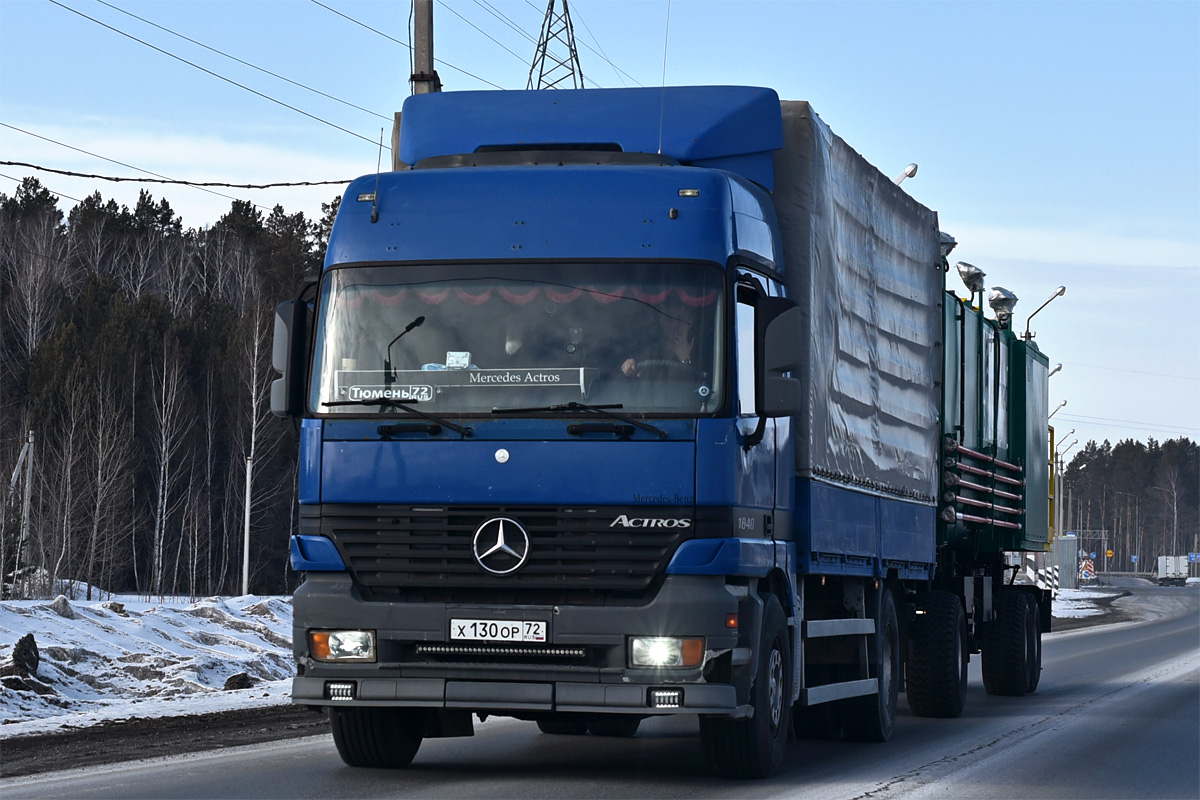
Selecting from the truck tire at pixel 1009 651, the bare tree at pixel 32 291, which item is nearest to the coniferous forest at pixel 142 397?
the bare tree at pixel 32 291

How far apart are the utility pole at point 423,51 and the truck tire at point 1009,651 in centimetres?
839

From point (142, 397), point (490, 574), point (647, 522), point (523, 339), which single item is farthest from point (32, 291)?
point (647, 522)

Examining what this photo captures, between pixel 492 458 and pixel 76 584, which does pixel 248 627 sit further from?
pixel 76 584

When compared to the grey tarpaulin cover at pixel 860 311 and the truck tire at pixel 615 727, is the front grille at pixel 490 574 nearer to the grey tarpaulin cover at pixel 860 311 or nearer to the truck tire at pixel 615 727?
the grey tarpaulin cover at pixel 860 311

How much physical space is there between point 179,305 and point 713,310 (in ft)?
234

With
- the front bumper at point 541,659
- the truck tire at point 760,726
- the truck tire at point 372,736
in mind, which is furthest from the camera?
the truck tire at point 372,736

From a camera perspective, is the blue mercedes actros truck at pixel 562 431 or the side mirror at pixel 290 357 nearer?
the blue mercedes actros truck at pixel 562 431

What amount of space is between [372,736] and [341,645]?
3.51ft

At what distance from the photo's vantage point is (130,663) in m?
17.3

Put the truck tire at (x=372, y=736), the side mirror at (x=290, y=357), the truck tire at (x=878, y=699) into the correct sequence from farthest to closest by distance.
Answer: the truck tire at (x=878, y=699) < the truck tire at (x=372, y=736) < the side mirror at (x=290, y=357)

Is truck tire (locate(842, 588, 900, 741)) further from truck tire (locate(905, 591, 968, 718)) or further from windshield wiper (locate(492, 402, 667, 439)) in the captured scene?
windshield wiper (locate(492, 402, 667, 439))

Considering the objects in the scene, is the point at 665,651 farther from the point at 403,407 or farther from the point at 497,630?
the point at 403,407

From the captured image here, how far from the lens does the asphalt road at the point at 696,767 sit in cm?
927

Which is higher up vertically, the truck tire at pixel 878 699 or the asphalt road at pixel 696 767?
the truck tire at pixel 878 699
